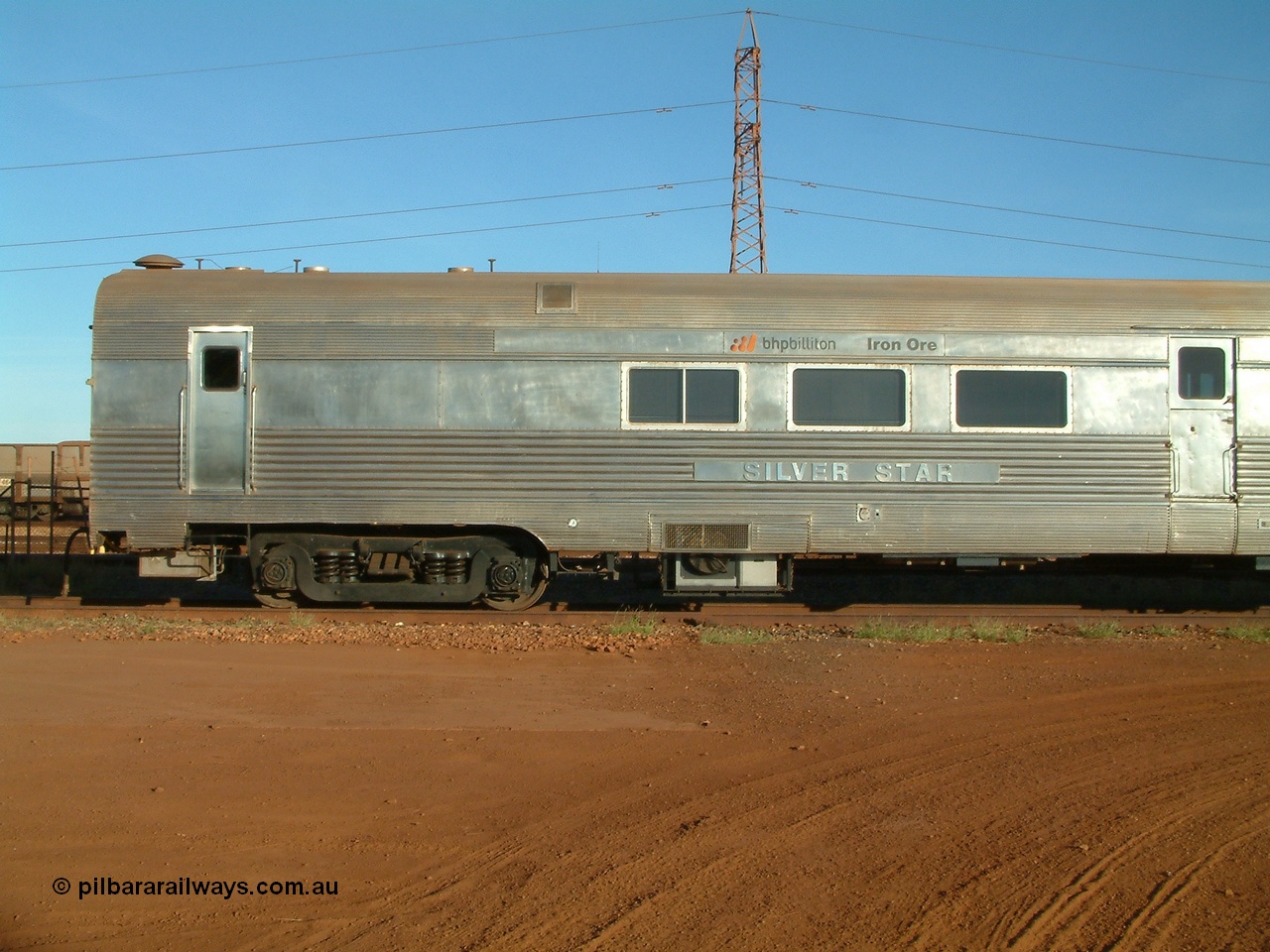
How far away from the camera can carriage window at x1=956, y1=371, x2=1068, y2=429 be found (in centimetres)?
1035

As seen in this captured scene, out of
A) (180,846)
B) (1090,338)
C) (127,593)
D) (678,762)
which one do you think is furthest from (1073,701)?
(127,593)

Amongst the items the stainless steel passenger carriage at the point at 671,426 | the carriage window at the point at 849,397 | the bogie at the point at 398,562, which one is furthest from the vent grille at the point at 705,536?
the bogie at the point at 398,562

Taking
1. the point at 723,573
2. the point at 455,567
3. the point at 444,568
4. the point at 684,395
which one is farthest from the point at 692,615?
the point at 444,568

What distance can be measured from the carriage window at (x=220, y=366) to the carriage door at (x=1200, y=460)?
9.49 m

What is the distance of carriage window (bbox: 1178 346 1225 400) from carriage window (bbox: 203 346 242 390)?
9595 mm

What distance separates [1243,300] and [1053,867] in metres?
8.61

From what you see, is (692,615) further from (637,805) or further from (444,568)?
(637,805)

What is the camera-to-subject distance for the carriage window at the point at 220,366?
1038 cm

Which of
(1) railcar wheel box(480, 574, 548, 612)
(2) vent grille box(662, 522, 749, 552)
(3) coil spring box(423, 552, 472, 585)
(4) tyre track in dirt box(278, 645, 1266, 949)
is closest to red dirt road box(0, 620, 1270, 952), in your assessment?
(4) tyre track in dirt box(278, 645, 1266, 949)

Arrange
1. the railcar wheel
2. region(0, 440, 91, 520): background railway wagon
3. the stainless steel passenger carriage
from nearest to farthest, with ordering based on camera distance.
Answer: the stainless steel passenger carriage < the railcar wheel < region(0, 440, 91, 520): background railway wagon

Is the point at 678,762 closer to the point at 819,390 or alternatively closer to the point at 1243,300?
the point at 819,390

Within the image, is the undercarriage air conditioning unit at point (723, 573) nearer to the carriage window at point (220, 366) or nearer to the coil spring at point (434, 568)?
the coil spring at point (434, 568)

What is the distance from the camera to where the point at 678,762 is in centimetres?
561

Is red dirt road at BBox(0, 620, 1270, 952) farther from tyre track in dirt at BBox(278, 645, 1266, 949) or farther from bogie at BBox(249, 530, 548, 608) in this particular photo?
bogie at BBox(249, 530, 548, 608)
